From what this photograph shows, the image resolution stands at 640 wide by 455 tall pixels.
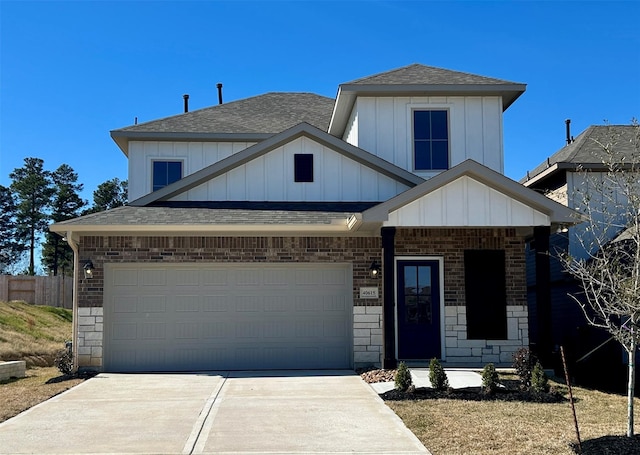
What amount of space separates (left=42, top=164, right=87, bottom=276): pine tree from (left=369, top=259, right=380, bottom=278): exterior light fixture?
3502cm

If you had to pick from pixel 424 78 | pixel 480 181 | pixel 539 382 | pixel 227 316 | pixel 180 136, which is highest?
pixel 424 78

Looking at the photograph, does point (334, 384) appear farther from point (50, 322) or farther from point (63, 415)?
point (50, 322)

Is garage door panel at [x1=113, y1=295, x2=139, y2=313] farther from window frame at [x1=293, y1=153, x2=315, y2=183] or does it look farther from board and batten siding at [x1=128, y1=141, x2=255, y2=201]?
board and batten siding at [x1=128, y1=141, x2=255, y2=201]

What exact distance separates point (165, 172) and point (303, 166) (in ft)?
17.8

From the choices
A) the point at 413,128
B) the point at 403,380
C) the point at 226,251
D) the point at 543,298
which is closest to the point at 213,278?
the point at 226,251

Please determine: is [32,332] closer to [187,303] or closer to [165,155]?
[165,155]

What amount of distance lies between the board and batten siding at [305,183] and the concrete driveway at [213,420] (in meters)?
4.39

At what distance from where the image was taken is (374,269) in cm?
1401

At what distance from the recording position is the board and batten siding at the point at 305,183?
15.4 meters

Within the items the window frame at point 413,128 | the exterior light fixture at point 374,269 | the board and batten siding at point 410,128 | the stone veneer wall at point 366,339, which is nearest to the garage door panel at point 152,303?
the stone veneer wall at point 366,339

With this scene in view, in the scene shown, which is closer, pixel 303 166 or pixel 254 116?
pixel 303 166

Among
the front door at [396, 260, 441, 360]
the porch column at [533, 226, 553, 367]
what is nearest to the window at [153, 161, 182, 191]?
the front door at [396, 260, 441, 360]

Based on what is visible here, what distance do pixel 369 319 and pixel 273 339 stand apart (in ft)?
6.49

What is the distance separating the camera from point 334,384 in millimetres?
11953
